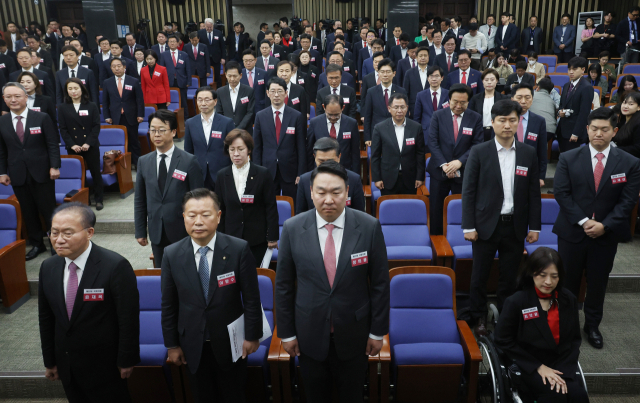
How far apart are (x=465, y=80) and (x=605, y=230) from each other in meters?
3.23

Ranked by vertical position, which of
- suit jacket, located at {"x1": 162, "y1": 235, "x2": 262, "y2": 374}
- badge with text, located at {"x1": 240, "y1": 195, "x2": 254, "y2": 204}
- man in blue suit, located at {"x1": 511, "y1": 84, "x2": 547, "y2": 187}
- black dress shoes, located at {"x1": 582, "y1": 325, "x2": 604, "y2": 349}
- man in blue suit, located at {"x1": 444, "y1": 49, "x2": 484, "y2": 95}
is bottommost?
black dress shoes, located at {"x1": 582, "y1": 325, "x2": 604, "y2": 349}

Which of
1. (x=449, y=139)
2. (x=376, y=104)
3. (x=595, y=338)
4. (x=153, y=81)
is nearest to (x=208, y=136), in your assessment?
(x=376, y=104)

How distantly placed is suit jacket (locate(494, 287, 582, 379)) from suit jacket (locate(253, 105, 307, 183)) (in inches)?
86.9

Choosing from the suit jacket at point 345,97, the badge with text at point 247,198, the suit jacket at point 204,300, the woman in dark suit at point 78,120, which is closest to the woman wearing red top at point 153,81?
the woman in dark suit at point 78,120

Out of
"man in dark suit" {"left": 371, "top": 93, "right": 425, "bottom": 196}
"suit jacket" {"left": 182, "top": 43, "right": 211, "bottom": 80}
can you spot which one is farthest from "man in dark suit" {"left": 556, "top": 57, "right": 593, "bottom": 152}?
"suit jacket" {"left": 182, "top": 43, "right": 211, "bottom": 80}

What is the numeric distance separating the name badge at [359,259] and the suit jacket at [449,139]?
214cm

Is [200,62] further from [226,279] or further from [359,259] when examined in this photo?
[359,259]

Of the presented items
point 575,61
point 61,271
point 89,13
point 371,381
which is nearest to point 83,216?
point 61,271

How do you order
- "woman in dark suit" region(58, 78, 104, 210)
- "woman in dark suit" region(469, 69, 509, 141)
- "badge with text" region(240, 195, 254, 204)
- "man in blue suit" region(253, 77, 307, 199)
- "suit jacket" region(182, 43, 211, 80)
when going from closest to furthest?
"badge with text" region(240, 195, 254, 204) → "man in blue suit" region(253, 77, 307, 199) → "woman in dark suit" region(469, 69, 509, 141) → "woman in dark suit" region(58, 78, 104, 210) → "suit jacket" region(182, 43, 211, 80)

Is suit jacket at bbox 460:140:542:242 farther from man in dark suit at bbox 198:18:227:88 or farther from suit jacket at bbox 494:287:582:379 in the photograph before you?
man in dark suit at bbox 198:18:227:88

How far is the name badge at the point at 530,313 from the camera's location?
2.40 metres

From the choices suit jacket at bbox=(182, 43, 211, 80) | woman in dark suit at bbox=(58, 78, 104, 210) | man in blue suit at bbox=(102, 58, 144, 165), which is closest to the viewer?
woman in dark suit at bbox=(58, 78, 104, 210)

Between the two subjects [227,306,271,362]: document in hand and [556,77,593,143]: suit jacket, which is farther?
[556,77,593,143]: suit jacket

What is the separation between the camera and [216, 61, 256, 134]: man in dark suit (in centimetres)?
489
